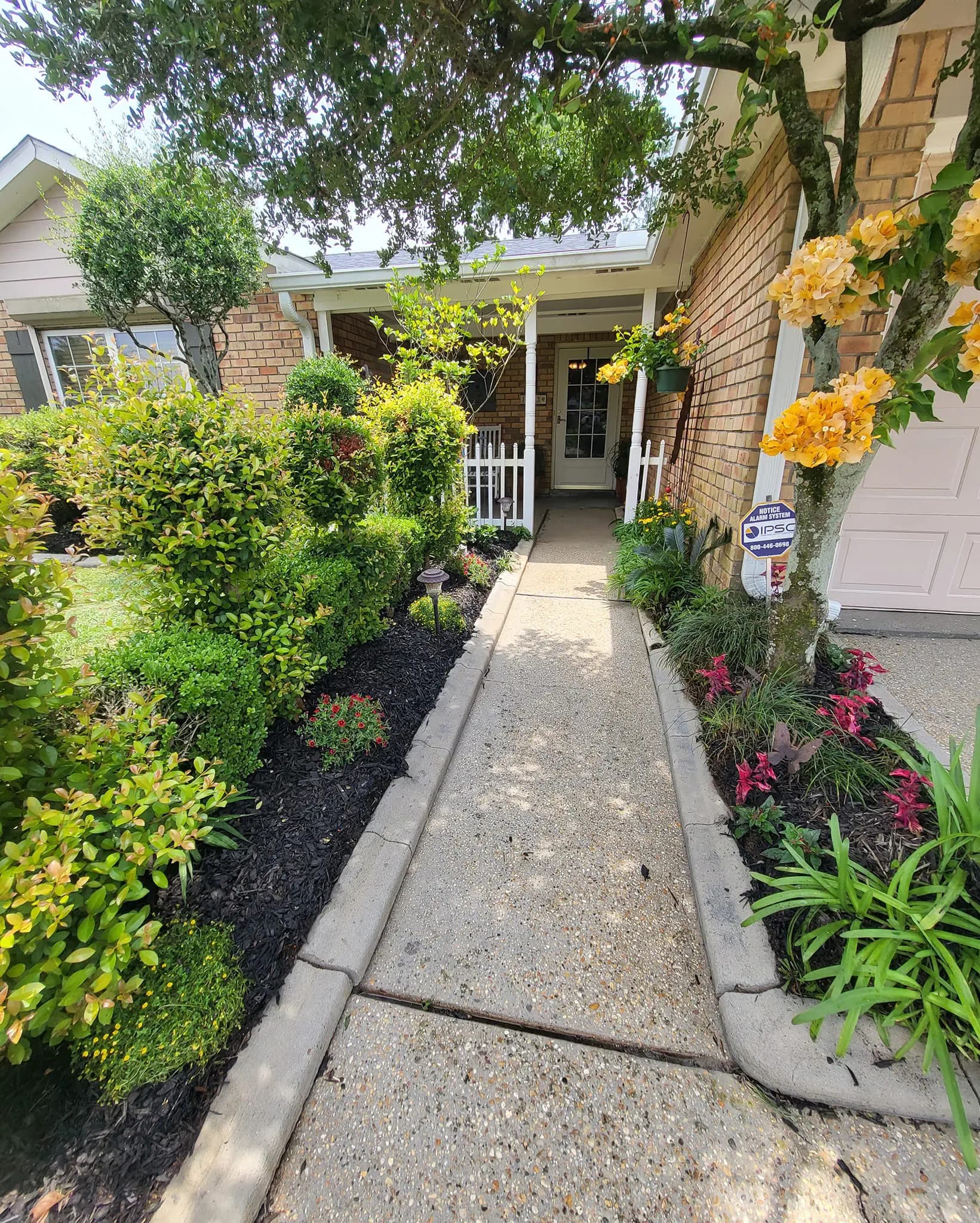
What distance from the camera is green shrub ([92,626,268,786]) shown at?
1.80 meters

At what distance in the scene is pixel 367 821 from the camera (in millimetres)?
2152

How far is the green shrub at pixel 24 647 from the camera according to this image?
3.79 ft

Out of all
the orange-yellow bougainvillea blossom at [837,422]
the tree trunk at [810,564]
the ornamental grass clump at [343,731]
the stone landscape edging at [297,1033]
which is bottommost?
the stone landscape edging at [297,1033]

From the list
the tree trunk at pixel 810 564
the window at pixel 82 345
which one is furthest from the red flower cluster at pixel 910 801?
the window at pixel 82 345

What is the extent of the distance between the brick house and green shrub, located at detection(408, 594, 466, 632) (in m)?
1.89

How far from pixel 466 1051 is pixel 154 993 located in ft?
2.76

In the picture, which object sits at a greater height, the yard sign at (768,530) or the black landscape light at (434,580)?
the yard sign at (768,530)

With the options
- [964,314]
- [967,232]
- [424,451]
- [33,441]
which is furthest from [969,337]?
[33,441]

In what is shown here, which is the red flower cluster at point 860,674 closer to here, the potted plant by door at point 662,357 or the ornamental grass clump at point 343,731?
the ornamental grass clump at point 343,731

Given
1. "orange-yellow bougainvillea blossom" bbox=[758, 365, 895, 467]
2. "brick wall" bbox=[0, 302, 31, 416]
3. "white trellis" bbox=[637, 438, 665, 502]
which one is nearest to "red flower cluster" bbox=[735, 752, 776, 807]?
"orange-yellow bougainvillea blossom" bbox=[758, 365, 895, 467]

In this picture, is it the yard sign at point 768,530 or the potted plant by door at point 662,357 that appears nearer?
the yard sign at point 768,530

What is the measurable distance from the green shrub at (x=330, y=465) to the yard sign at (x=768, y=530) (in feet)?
6.81

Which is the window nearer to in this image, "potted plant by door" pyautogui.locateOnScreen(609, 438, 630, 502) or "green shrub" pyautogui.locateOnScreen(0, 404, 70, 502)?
"green shrub" pyautogui.locateOnScreen(0, 404, 70, 502)

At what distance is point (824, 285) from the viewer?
158 cm
